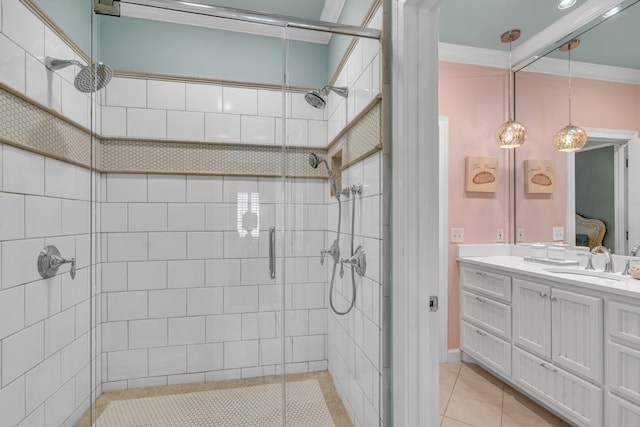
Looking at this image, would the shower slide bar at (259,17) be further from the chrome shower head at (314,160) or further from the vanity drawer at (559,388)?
the vanity drawer at (559,388)

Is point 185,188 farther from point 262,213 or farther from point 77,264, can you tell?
point 77,264

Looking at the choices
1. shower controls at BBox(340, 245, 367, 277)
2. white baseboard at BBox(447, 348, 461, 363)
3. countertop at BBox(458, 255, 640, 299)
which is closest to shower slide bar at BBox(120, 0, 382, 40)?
shower controls at BBox(340, 245, 367, 277)

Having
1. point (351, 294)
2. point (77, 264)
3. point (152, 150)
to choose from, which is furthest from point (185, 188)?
point (351, 294)

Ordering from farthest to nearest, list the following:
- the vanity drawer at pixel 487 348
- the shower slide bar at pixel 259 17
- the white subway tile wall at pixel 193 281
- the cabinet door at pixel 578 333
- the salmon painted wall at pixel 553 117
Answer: the vanity drawer at pixel 487 348
the salmon painted wall at pixel 553 117
the white subway tile wall at pixel 193 281
the cabinet door at pixel 578 333
the shower slide bar at pixel 259 17

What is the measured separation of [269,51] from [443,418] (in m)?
2.37

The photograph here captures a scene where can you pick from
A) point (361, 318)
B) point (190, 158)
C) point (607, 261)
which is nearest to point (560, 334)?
point (607, 261)

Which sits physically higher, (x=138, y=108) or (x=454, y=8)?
(x=454, y=8)

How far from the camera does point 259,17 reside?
1.31 m

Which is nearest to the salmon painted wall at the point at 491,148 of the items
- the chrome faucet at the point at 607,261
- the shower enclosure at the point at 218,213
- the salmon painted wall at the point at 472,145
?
the salmon painted wall at the point at 472,145

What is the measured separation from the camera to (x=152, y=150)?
1.85 meters

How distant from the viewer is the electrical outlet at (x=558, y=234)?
2336mm

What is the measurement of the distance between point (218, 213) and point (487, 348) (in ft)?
6.95

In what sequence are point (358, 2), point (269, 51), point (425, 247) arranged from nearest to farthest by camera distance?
point (425, 247) → point (358, 2) → point (269, 51)

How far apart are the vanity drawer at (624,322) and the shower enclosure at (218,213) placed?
1.13 m
